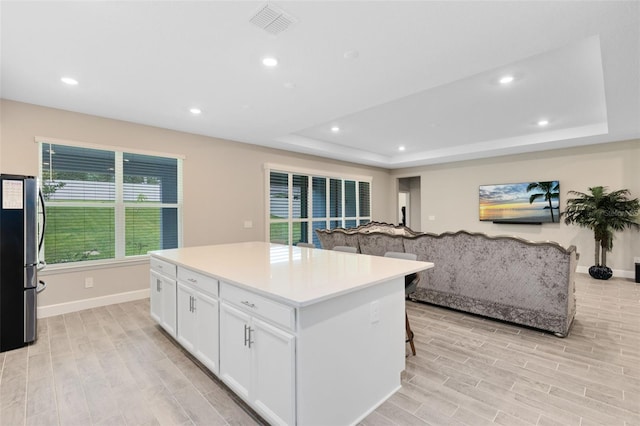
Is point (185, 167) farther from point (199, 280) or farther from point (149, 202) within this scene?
point (199, 280)

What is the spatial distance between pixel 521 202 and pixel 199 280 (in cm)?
688

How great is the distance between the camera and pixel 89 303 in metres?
3.96

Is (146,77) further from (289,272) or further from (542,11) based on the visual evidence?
(542,11)

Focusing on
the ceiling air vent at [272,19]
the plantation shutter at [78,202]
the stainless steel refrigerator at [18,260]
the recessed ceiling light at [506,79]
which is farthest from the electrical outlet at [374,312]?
the plantation shutter at [78,202]

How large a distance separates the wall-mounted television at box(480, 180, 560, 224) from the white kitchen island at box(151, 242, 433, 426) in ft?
18.2

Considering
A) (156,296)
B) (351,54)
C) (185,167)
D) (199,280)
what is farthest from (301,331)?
(185,167)

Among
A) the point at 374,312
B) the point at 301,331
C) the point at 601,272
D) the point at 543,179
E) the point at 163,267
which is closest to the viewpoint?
the point at 301,331

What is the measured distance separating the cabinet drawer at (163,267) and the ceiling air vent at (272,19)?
2146 millimetres

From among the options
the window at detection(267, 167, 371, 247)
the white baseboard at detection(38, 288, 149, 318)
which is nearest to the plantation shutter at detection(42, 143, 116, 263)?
the white baseboard at detection(38, 288, 149, 318)

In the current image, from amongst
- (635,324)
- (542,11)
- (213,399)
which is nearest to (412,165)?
(635,324)

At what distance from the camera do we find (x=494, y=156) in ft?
22.6

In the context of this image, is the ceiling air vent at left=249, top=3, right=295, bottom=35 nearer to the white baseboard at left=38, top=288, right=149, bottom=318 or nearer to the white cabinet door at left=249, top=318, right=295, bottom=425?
the white cabinet door at left=249, top=318, right=295, bottom=425

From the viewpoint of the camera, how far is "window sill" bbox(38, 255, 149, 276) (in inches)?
146

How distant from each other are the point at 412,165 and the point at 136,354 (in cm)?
746
